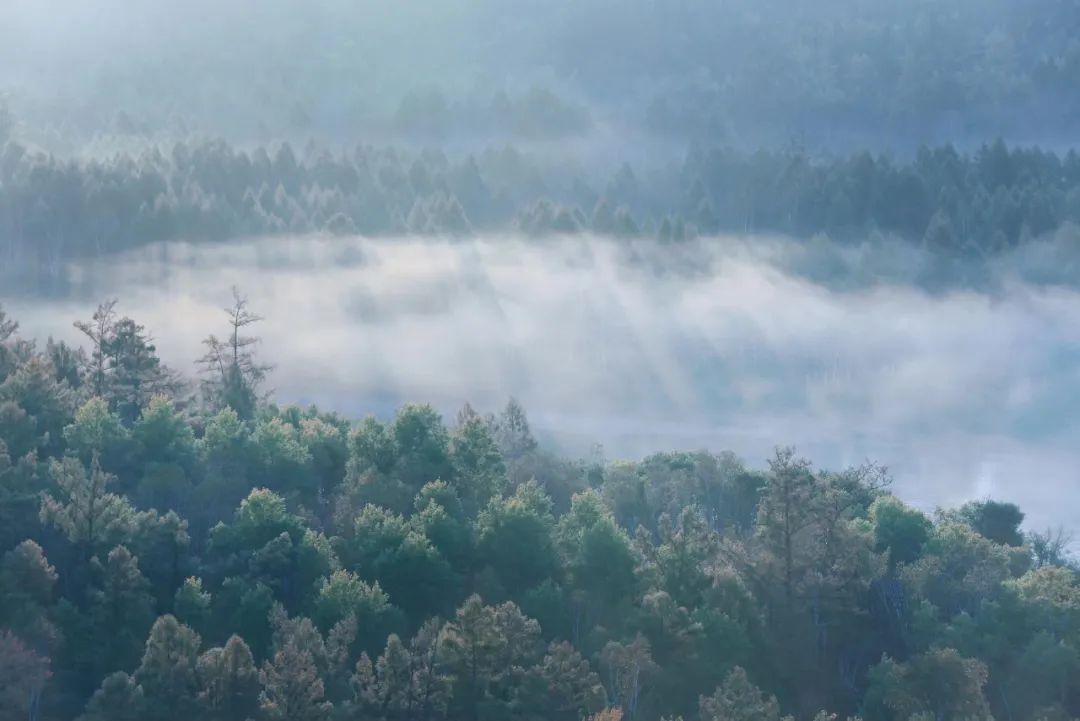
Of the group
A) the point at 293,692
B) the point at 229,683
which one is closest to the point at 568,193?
the point at 229,683

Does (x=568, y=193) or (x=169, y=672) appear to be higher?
(x=568, y=193)

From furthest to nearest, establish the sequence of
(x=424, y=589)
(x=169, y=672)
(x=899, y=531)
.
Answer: (x=899, y=531) < (x=424, y=589) < (x=169, y=672)

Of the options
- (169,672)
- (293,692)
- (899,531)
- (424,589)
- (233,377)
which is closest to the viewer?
(293,692)

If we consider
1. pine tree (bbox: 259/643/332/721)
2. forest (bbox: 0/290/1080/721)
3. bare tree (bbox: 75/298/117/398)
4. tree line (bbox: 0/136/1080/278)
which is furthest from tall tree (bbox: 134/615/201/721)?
tree line (bbox: 0/136/1080/278)

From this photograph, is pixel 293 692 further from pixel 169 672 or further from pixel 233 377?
pixel 233 377

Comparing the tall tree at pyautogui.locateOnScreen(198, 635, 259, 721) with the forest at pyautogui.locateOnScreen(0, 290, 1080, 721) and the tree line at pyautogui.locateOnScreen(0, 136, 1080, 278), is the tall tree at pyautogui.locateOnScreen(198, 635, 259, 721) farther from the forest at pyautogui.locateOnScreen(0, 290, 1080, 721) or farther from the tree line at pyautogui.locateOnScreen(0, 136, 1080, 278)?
the tree line at pyautogui.locateOnScreen(0, 136, 1080, 278)

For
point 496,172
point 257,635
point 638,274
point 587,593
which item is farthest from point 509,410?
point 496,172

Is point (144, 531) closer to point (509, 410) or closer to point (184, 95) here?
point (509, 410)
